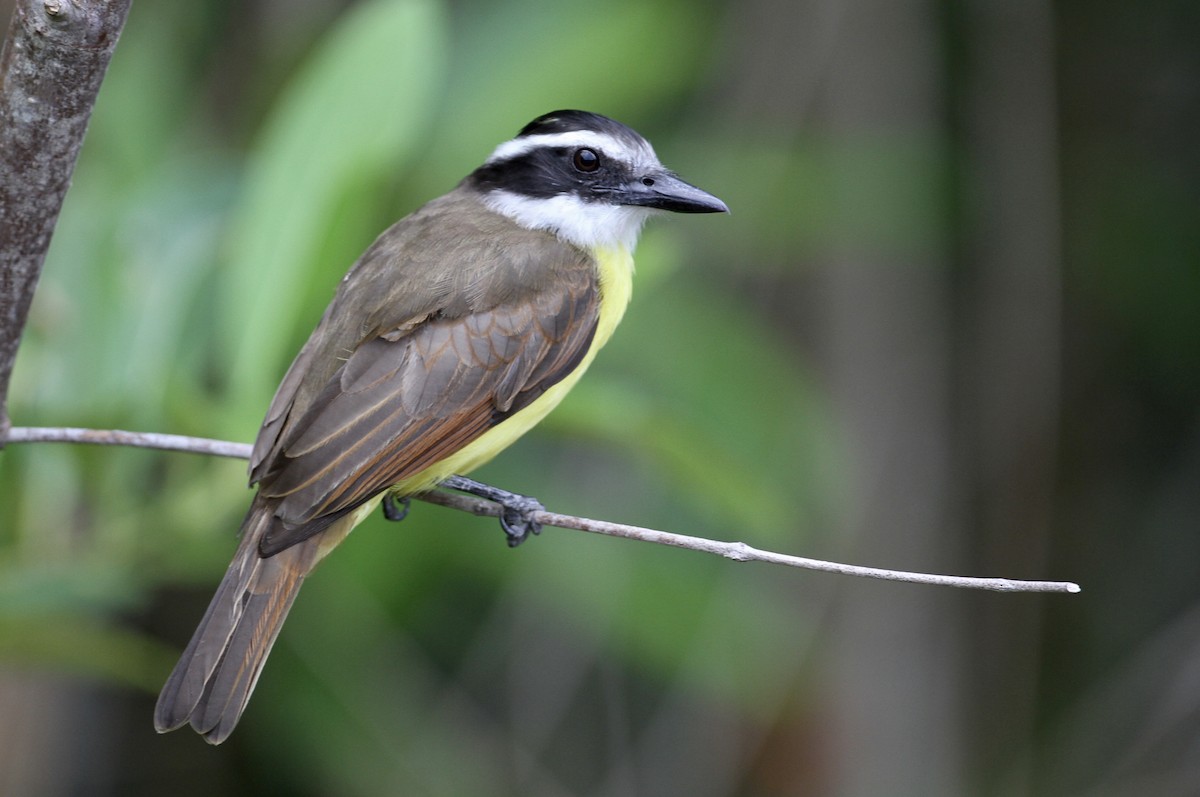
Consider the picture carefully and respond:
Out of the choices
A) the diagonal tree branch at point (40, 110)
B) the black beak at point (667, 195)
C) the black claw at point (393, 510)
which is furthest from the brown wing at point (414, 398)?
the diagonal tree branch at point (40, 110)

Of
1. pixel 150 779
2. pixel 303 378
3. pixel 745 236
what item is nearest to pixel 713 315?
pixel 745 236

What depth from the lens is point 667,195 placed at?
320cm

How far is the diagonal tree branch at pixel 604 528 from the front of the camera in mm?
2014

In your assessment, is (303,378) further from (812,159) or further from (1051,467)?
(1051,467)

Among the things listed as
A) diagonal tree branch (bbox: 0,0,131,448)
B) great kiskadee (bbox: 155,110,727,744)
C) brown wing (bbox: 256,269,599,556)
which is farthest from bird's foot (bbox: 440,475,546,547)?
diagonal tree branch (bbox: 0,0,131,448)

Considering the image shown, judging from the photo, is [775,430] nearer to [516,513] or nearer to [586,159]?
[586,159]

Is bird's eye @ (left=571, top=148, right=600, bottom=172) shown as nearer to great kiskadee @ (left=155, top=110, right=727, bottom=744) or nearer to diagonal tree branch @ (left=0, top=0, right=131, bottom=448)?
great kiskadee @ (left=155, top=110, right=727, bottom=744)

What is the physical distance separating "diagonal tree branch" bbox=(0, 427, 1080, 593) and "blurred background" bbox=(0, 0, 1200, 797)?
584 mm

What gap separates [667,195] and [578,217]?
23cm

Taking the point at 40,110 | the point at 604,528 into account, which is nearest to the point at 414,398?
the point at 604,528

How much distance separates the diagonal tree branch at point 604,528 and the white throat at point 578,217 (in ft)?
2.33

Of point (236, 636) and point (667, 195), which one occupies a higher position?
point (667, 195)

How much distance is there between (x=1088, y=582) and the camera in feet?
16.7

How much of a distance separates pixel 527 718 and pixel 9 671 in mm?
1522
